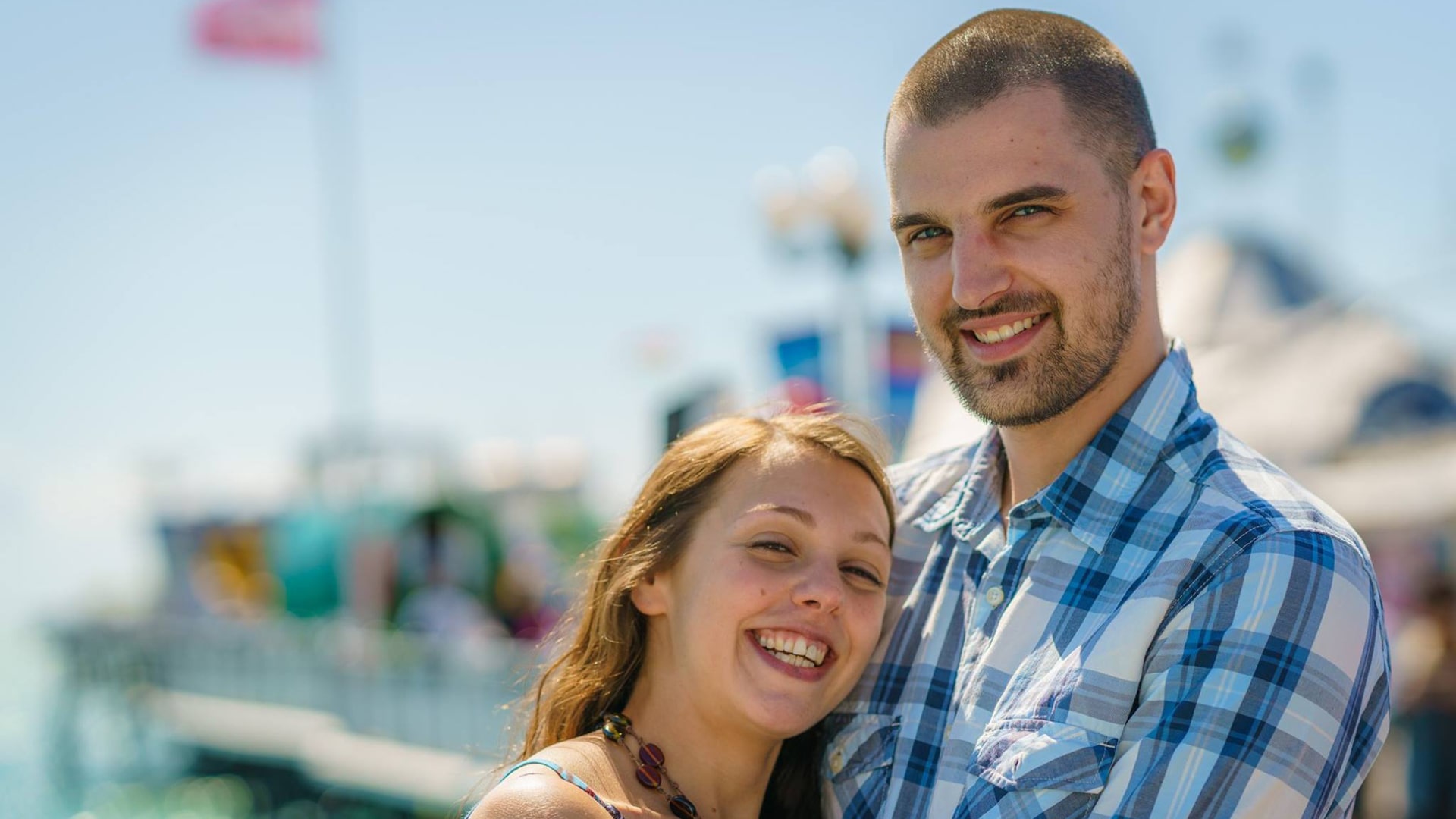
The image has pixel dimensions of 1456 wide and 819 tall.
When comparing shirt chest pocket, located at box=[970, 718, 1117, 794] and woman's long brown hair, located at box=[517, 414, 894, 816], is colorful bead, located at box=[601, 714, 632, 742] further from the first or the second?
shirt chest pocket, located at box=[970, 718, 1117, 794]

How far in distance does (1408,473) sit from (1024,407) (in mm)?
9554

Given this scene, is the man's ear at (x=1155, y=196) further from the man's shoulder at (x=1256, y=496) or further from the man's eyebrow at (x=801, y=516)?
the man's eyebrow at (x=801, y=516)

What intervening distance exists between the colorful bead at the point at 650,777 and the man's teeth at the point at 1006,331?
97 centimetres

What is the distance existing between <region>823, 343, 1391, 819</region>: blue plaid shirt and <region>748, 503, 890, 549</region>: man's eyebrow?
0.48ft

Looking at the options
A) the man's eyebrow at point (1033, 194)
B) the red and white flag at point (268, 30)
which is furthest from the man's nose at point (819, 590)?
the red and white flag at point (268, 30)

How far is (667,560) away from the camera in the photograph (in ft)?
8.23

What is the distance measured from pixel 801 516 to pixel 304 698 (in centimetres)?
1216

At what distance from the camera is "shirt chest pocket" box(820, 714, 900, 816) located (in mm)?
2199

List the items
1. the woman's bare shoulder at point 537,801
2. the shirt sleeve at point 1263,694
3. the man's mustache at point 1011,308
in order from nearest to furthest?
1. the shirt sleeve at point 1263,694
2. the woman's bare shoulder at point 537,801
3. the man's mustache at point 1011,308

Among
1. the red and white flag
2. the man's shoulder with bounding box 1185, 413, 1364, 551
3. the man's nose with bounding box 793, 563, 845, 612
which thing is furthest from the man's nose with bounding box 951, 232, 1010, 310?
the red and white flag

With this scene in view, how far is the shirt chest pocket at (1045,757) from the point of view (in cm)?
178

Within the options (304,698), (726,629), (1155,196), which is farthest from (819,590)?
(304,698)

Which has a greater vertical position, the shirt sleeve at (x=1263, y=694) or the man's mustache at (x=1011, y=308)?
the man's mustache at (x=1011, y=308)

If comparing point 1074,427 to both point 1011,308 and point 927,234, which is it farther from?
point 927,234
